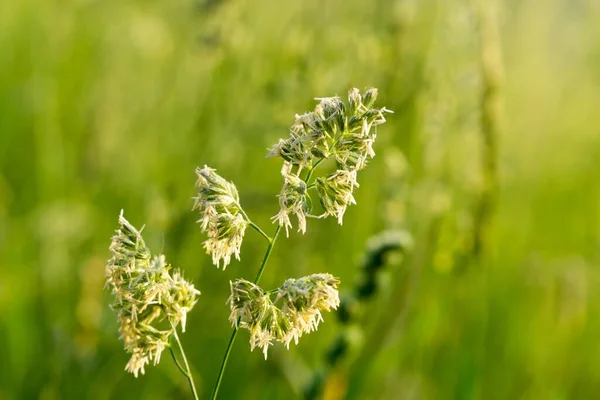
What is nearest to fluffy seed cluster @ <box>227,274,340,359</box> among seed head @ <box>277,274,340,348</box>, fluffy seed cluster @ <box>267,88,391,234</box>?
seed head @ <box>277,274,340,348</box>

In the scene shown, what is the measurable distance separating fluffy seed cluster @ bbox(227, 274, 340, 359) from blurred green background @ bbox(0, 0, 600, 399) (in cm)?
93

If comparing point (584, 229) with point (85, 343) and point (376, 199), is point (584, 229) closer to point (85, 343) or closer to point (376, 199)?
point (376, 199)

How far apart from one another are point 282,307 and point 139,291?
21 centimetres

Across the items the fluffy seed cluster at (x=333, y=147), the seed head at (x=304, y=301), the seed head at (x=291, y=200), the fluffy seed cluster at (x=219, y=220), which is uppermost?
the fluffy seed cluster at (x=333, y=147)

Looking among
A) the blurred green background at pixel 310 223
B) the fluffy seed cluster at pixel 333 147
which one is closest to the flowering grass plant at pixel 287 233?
the fluffy seed cluster at pixel 333 147

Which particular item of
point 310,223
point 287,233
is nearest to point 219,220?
point 287,233

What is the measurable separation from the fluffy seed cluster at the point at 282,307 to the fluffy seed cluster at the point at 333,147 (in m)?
0.10

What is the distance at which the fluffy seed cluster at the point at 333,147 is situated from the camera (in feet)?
3.52

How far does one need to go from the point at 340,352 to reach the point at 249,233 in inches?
62.8

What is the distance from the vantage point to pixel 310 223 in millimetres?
3172

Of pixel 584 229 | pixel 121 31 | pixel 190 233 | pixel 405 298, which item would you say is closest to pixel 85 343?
pixel 190 233

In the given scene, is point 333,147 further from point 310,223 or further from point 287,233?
point 310,223

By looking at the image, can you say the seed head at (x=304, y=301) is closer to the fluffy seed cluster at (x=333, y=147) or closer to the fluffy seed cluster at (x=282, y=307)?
the fluffy seed cluster at (x=282, y=307)

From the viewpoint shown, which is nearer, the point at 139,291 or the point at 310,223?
the point at 139,291
